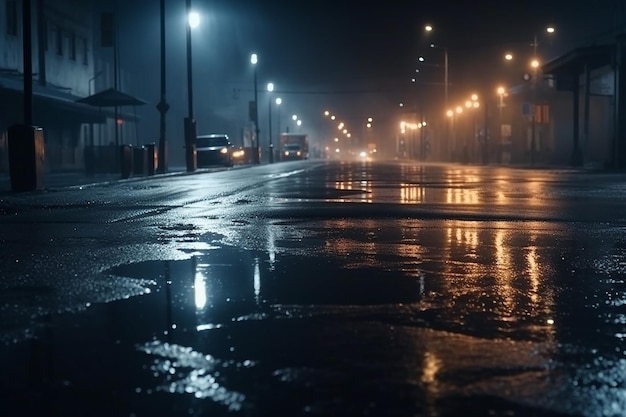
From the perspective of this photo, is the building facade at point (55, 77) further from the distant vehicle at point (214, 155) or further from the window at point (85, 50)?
the distant vehicle at point (214, 155)

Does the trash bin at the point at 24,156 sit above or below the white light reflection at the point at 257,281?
above

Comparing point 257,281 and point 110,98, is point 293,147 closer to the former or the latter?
point 110,98

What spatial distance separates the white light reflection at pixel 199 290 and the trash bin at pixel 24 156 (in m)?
16.4

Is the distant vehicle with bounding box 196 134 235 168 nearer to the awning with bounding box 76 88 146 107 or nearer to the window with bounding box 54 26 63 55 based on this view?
the window with bounding box 54 26 63 55

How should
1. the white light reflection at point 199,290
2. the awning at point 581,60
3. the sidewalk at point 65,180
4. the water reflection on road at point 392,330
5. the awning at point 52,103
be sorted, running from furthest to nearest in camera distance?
1. the awning at point 581,60
2. the awning at point 52,103
3. the sidewalk at point 65,180
4. the white light reflection at point 199,290
5. the water reflection on road at point 392,330

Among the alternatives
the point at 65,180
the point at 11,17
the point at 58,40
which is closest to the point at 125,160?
the point at 65,180

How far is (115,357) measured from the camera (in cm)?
536

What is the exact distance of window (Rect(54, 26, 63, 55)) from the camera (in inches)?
2123

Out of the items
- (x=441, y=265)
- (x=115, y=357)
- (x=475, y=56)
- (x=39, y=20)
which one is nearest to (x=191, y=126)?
(x=39, y=20)

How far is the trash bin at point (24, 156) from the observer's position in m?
23.9

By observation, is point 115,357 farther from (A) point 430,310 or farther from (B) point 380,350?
(A) point 430,310

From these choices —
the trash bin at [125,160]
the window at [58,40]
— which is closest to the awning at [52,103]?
the window at [58,40]

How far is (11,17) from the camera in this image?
151ft

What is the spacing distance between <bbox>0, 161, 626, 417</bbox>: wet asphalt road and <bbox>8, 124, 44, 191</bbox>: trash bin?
10736 millimetres
